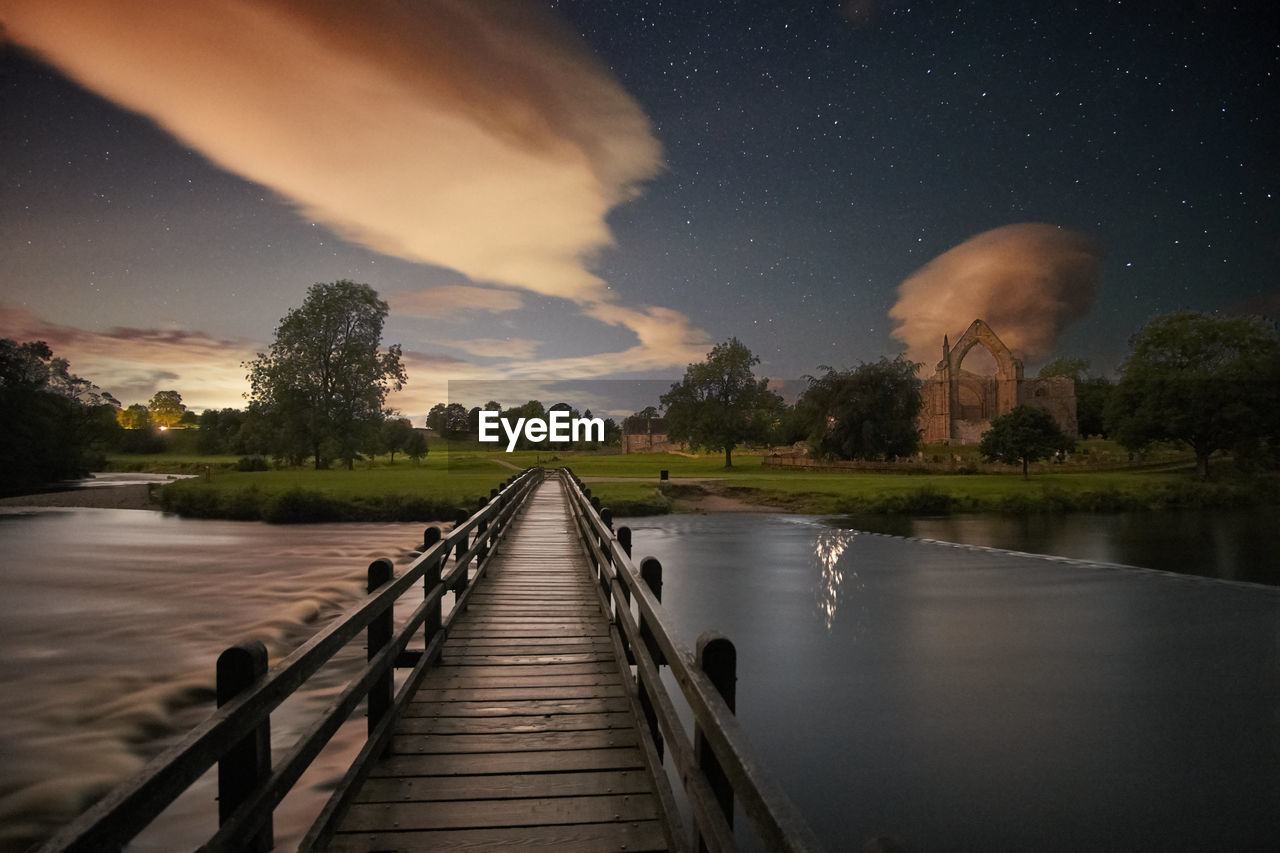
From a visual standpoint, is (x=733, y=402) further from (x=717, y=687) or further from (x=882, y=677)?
(x=717, y=687)

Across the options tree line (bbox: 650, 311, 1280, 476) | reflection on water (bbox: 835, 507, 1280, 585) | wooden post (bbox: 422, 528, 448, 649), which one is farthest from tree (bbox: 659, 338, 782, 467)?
wooden post (bbox: 422, 528, 448, 649)

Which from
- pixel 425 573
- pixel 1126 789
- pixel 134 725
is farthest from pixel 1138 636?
pixel 134 725

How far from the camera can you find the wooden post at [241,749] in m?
2.66

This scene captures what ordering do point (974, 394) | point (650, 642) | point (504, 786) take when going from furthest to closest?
point (974, 394), point (650, 642), point (504, 786)

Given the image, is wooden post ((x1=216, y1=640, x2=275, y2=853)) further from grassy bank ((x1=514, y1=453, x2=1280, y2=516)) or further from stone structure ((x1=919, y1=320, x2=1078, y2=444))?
stone structure ((x1=919, y1=320, x2=1078, y2=444))

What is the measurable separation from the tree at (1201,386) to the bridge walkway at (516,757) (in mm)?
50862

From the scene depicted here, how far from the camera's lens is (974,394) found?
286 feet

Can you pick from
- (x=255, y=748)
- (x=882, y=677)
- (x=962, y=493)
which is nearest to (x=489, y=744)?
(x=255, y=748)

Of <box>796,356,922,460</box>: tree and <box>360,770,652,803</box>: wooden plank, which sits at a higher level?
<box>796,356,922,460</box>: tree

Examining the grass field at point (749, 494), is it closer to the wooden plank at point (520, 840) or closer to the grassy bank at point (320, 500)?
the grassy bank at point (320, 500)

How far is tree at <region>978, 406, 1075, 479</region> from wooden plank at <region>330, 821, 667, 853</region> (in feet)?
178

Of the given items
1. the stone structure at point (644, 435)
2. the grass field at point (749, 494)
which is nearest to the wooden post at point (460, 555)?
the grass field at point (749, 494)

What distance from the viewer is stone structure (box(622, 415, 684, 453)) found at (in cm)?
13300

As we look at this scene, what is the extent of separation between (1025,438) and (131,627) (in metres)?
53.4
